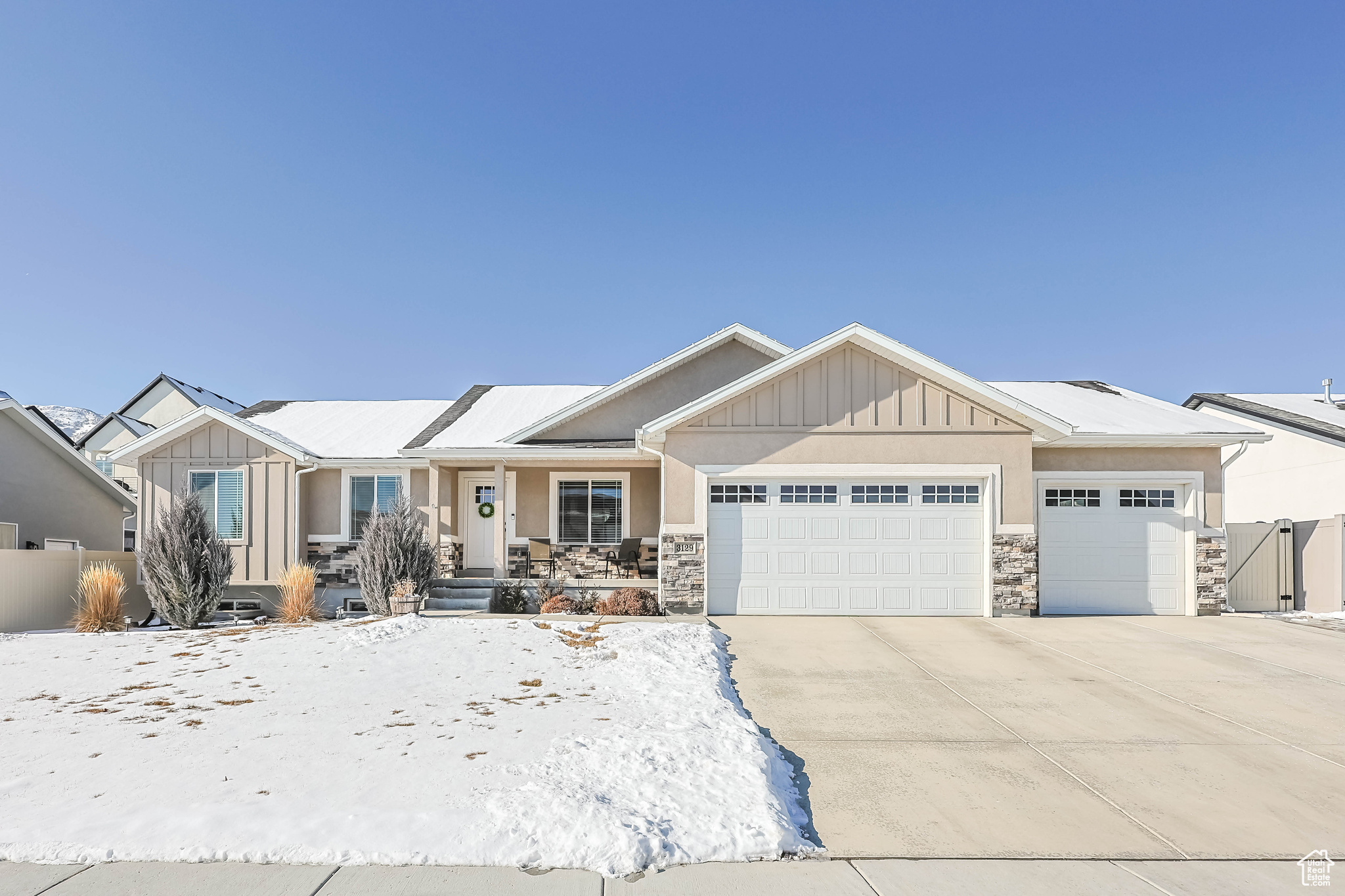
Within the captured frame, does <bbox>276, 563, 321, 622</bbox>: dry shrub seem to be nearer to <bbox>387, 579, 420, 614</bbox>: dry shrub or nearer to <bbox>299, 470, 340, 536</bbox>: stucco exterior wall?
<bbox>387, 579, 420, 614</bbox>: dry shrub

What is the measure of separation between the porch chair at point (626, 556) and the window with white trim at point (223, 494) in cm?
788

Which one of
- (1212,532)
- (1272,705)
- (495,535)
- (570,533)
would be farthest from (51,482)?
(1212,532)

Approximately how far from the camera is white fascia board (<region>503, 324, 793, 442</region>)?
47.5ft

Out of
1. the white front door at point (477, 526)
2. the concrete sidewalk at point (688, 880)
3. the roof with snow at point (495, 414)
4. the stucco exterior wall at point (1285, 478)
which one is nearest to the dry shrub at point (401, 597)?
the roof with snow at point (495, 414)

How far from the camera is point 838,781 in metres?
4.96

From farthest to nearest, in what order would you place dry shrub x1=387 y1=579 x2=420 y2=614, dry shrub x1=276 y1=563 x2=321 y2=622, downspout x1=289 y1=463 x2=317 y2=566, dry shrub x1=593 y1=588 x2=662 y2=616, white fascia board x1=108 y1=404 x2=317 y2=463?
downspout x1=289 y1=463 x2=317 y2=566 < white fascia board x1=108 y1=404 x2=317 y2=463 < dry shrub x1=276 y1=563 x2=321 y2=622 < dry shrub x1=593 y1=588 x2=662 y2=616 < dry shrub x1=387 y1=579 x2=420 y2=614

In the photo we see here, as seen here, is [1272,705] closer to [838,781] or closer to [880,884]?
[838,781]

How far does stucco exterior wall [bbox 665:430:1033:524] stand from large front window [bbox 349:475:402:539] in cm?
683

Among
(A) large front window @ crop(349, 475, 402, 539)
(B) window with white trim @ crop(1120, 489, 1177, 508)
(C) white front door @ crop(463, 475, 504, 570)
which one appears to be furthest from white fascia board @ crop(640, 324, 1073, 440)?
(A) large front window @ crop(349, 475, 402, 539)

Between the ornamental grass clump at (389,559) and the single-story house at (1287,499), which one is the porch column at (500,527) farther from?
the single-story house at (1287,499)

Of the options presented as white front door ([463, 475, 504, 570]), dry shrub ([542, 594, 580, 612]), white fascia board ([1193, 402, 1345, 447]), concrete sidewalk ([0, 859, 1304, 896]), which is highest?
white fascia board ([1193, 402, 1345, 447])

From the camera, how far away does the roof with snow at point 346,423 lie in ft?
50.9

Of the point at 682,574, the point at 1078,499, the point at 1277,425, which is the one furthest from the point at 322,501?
the point at 1277,425

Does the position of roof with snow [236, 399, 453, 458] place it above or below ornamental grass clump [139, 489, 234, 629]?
above
